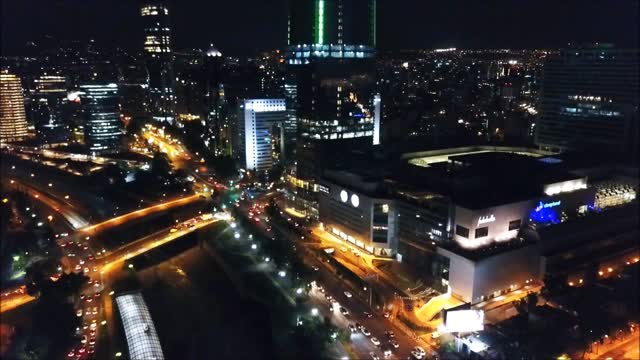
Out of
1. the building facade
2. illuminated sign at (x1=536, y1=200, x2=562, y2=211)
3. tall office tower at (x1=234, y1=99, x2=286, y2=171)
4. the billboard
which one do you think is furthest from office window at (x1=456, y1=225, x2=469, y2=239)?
tall office tower at (x1=234, y1=99, x2=286, y2=171)

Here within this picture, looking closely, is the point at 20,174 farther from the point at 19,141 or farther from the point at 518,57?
the point at 518,57

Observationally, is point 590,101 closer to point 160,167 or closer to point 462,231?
point 462,231

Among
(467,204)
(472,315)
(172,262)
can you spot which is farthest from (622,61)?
(172,262)

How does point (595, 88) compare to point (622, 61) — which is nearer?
point (622, 61)

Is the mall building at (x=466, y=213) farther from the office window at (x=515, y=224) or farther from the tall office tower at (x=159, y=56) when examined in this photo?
the tall office tower at (x=159, y=56)

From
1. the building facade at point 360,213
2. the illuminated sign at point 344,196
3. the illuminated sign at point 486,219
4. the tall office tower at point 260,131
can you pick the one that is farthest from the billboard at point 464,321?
the tall office tower at point 260,131

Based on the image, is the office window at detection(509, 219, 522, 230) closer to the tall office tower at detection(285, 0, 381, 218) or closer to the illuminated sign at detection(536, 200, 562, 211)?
the illuminated sign at detection(536, 200, 562, 211)
